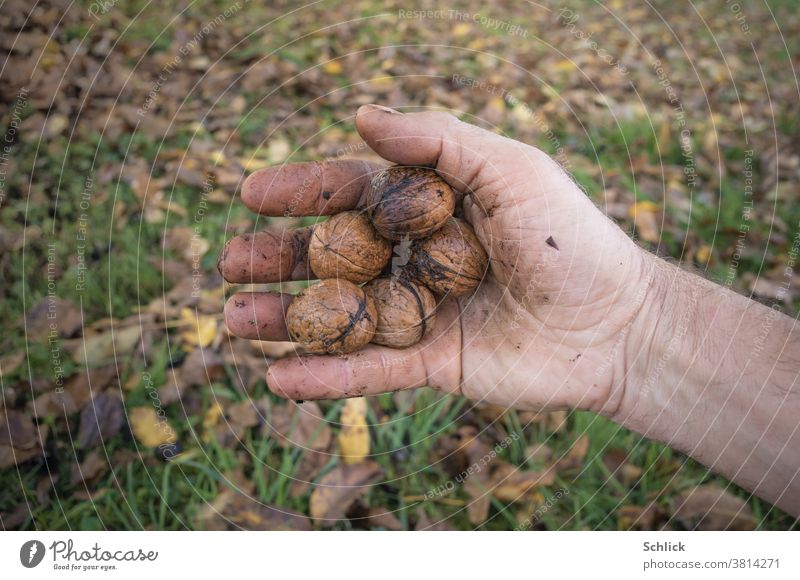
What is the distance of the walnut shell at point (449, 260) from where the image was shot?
2459 millimetres

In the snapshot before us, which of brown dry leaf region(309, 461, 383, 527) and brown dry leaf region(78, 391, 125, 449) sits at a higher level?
brown dry leaf region(78, 391, 125, 449)

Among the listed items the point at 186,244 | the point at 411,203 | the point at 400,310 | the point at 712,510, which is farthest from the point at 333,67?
the point at 712,510

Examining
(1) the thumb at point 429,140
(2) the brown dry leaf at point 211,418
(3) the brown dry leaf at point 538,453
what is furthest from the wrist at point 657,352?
(2) the brown dry leaf at point 211,418

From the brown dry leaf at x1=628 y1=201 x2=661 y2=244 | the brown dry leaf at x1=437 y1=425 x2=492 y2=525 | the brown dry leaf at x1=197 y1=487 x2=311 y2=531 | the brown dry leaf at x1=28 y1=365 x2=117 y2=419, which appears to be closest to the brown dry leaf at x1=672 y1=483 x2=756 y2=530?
the brown dry leaf at x1=437 y1=425 x2=492 y2=525

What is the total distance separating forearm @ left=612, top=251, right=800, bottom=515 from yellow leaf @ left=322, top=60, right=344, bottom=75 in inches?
107

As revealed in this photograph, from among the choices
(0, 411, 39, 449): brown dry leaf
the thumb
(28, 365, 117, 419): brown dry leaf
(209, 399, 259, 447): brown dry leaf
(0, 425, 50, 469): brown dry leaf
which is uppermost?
the thumb

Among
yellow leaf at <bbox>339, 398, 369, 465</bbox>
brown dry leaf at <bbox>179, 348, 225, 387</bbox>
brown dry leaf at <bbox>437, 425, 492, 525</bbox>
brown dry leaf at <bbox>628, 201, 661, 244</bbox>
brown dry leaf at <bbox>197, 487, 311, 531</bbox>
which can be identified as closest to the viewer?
brown dry leaf at <bbox>197, 487, 311, 531</bbox>

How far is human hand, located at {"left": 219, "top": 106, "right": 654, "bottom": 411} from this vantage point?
2318mm

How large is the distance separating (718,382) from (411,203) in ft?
4.29

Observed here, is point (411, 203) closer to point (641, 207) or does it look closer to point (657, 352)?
point (657, 352)

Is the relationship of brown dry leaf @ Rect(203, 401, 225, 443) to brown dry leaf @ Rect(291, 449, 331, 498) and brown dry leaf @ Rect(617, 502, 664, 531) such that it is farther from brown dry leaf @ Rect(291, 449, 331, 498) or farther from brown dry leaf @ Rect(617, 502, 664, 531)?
brown dry leaf @ Rect(617, 502, 664, 531)

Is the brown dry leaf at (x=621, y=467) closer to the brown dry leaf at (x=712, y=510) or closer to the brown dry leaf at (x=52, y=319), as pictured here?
the brown dry leaf at (x=712, y=510)

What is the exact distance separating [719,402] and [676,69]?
336cm

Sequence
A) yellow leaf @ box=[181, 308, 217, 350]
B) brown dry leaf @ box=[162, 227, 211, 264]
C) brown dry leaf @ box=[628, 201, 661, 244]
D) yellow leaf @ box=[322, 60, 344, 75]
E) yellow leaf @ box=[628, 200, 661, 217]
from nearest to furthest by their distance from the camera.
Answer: yellow leaf @ box=[181, 308, 217, 350] < brown dry leaf @ box=[162, 227, 211, 264] < brown dry leaf @ box=[628, 201, 661, 244] < yellow leaf @ box=[628, 200, 661, 217] < yellow leaf @ box=[322, 60, 344, 75]
